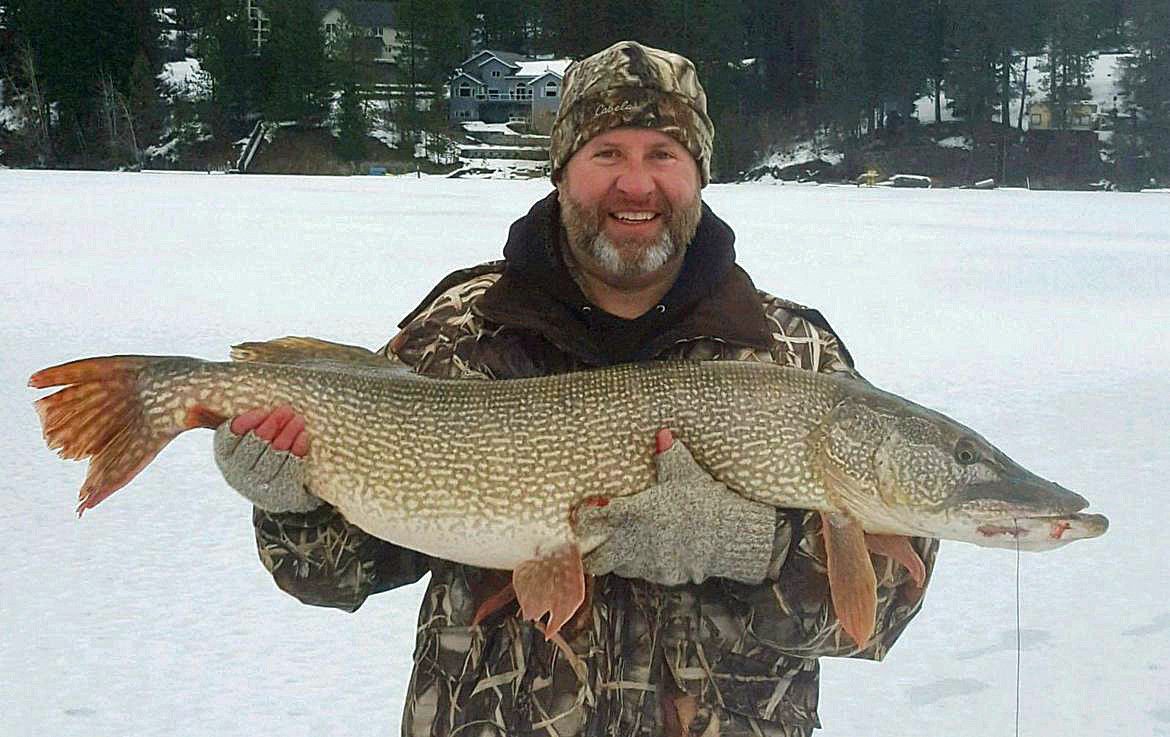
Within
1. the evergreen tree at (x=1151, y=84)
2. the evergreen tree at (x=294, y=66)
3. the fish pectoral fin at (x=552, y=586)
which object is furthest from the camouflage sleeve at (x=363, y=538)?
the evergreen tree at (x=294, y=66)

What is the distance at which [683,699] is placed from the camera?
2008 millimetres

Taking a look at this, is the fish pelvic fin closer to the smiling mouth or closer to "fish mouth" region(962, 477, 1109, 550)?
the smiling mouth

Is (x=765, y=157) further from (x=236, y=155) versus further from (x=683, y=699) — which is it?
(x=683, y=699)

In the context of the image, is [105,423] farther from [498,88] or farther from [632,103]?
[498,88]

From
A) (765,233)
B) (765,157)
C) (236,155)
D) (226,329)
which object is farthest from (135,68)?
(226,329)

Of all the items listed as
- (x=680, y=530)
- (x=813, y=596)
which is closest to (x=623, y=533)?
(x=680, y=530)

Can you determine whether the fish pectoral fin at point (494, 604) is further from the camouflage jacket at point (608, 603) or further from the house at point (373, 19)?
the house at point (373, 19)

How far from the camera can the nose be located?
2.24m

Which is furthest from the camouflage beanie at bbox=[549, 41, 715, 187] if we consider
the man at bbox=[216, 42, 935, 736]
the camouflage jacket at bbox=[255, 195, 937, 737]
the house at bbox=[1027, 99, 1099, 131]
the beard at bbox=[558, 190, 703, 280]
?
the house at bbox=[1027, 99, 1099, 131]

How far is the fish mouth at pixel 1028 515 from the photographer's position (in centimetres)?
188

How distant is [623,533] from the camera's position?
195 centimetres

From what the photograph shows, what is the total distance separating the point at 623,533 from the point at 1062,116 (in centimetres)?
4779

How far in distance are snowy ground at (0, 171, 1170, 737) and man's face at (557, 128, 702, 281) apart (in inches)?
57.7

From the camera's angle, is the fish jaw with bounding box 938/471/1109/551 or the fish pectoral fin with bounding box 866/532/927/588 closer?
the fish jaw with bounding box 938/471/1109/551
